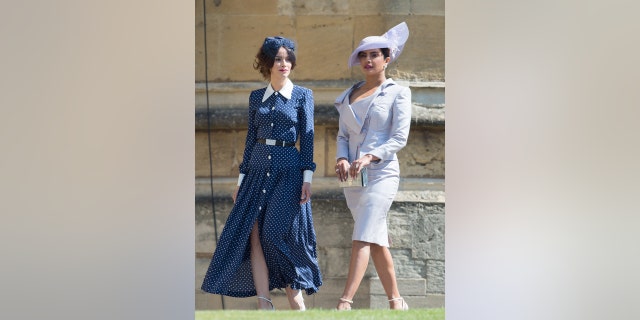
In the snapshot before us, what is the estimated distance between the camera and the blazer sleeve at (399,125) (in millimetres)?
6668

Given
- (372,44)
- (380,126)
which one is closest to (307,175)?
(380,126)

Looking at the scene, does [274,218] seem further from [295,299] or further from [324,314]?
[324,314]

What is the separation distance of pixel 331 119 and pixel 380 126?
260mm

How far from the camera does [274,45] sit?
6707mm

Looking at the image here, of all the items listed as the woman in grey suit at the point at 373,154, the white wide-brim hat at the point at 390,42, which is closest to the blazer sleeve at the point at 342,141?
Answer: the woman in grey suit at the point at 373,154

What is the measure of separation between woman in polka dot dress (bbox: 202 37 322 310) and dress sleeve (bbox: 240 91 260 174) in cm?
1

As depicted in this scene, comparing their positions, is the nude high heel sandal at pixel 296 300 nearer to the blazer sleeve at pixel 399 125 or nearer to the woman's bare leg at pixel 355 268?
the woman's bare leg at pixel 355 268

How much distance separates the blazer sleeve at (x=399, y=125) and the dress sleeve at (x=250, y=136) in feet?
2.16

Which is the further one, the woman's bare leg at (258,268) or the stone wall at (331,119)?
A: the stone wall at (331,119)

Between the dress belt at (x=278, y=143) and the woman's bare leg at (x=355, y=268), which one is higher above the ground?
the dress belt at (x=278, y=143)

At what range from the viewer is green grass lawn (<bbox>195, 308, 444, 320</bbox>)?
20.8 ft

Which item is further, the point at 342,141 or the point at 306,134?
the point at 342,141

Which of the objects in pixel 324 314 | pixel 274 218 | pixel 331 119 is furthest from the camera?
pixel 331 119
